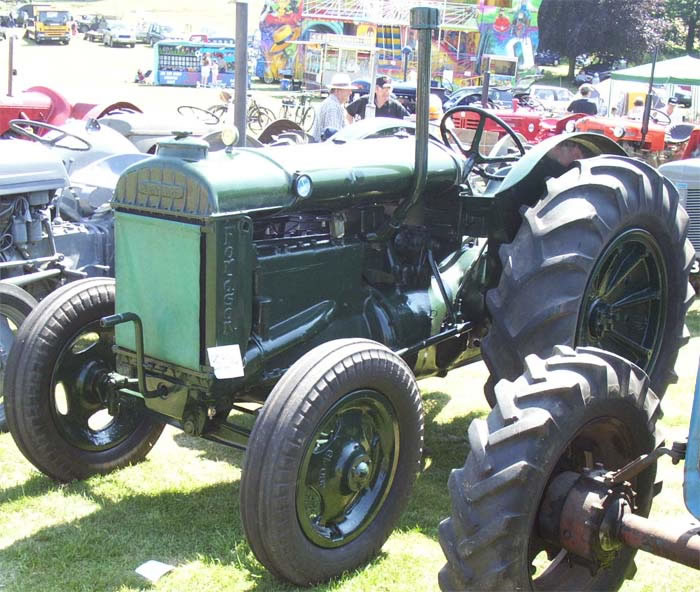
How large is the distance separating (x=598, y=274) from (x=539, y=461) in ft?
6.46

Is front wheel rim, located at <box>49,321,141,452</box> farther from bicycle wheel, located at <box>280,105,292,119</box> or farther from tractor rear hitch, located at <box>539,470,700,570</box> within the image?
bicycle wheel, located at <box>280,105,292,119</box>

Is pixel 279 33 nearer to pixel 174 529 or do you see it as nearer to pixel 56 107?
pixel 56 107

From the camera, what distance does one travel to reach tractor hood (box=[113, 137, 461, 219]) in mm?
3518

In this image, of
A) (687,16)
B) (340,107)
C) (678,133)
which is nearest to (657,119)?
(678,133)

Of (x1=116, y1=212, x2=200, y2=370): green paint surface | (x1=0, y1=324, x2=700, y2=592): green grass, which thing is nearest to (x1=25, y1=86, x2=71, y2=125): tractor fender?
(x1=0, y1=324, x2=700, y2=592): green grass

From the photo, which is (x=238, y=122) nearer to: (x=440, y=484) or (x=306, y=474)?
(x=440, y=484)

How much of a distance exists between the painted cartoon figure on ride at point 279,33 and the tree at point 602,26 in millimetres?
16847

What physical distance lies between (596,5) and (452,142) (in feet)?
168

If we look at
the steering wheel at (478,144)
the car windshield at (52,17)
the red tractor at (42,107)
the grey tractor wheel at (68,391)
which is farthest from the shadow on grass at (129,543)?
the car windshield at (52,17)

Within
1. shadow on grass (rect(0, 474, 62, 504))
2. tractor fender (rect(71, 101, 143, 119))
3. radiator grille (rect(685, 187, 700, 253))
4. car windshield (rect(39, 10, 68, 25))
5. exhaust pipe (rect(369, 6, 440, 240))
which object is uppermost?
car windshield (rect(39, 10, 68, 25))

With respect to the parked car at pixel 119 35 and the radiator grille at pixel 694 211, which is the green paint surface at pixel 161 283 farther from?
the parked car at pixel 119 35

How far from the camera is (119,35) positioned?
167 feet

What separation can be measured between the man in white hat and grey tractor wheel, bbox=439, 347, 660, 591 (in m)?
6.82

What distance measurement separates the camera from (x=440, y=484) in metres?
4.44
